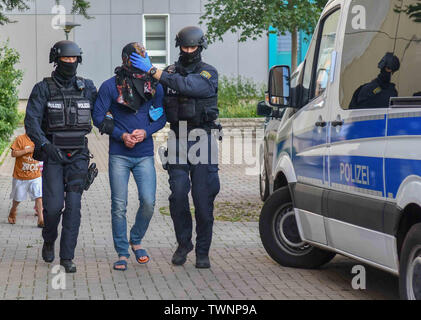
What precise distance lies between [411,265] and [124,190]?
9.86 ft

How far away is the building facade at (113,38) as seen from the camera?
1244 inches

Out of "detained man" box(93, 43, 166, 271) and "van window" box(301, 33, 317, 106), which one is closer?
"van window" box(301, 33, 317, 106)

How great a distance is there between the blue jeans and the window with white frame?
24962mm

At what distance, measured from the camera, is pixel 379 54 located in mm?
5672

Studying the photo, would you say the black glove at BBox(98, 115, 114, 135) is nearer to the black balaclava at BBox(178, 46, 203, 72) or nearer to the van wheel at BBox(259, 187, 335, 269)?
the black balaclava at BBox(178, 46, 203, 72)

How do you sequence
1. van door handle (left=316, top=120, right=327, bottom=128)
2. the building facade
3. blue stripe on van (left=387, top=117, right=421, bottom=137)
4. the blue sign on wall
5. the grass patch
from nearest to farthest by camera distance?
blue stripe on van (left=387, top=117, right=421, bottom=137) < van door handle (left=316, top=120, right=327, bottom=128) < the grass patch < the building facade < the blue sign on wall

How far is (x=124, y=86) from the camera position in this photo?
7.40 metres

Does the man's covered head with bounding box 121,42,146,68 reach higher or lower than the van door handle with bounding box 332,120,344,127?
higher

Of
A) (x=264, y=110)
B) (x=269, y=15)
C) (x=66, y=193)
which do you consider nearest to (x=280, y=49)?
(x=269, y=15)

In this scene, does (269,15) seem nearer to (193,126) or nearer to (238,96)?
(238,96)

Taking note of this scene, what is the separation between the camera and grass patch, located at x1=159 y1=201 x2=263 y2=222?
35.9 ft

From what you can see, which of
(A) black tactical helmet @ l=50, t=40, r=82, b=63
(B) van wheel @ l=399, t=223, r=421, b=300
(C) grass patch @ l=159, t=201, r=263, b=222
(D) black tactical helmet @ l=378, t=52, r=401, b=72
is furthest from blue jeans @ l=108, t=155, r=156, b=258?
(C) grass patch @ l=159, t=201, r=263, b=222

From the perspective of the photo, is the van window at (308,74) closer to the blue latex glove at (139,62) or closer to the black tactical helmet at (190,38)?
the black tactical helmet at (190,38)
